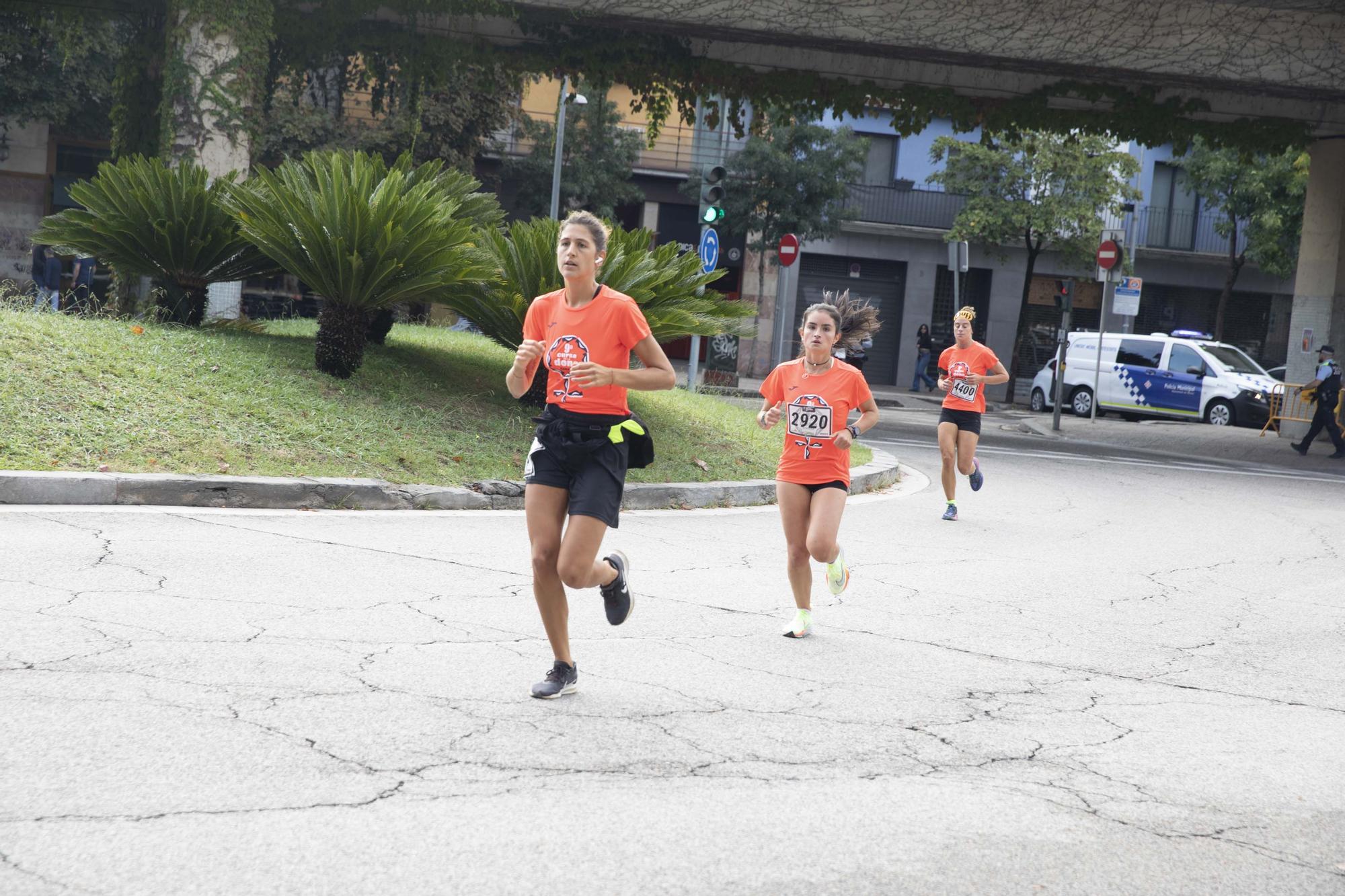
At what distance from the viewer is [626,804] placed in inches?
159

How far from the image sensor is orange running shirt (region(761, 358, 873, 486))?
7.08 metres

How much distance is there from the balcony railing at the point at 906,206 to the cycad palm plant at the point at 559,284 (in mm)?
28162

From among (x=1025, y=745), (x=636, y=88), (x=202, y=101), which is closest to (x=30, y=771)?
(x=1025, y=745)

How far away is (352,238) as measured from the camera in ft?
39.6

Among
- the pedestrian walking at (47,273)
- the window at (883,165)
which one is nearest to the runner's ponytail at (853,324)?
the pedestrian walking at (47,273)

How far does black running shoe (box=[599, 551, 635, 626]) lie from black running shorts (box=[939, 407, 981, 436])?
7248mm

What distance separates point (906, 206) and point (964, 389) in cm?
2964

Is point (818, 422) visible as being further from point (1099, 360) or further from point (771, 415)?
point (1099, 360)

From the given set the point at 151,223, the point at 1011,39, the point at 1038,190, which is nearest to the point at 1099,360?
the point at 1011,39

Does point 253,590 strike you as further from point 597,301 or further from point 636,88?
point 636,88

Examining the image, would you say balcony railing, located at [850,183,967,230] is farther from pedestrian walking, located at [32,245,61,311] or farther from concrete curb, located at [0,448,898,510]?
concrete curb, located at [0,448,898,510]

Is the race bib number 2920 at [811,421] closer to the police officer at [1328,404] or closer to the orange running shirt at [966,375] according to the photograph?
the orange running shirt at [966,375]

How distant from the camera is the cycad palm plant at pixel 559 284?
1282 centimetres

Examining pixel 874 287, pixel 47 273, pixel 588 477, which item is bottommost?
pixel 588 477
